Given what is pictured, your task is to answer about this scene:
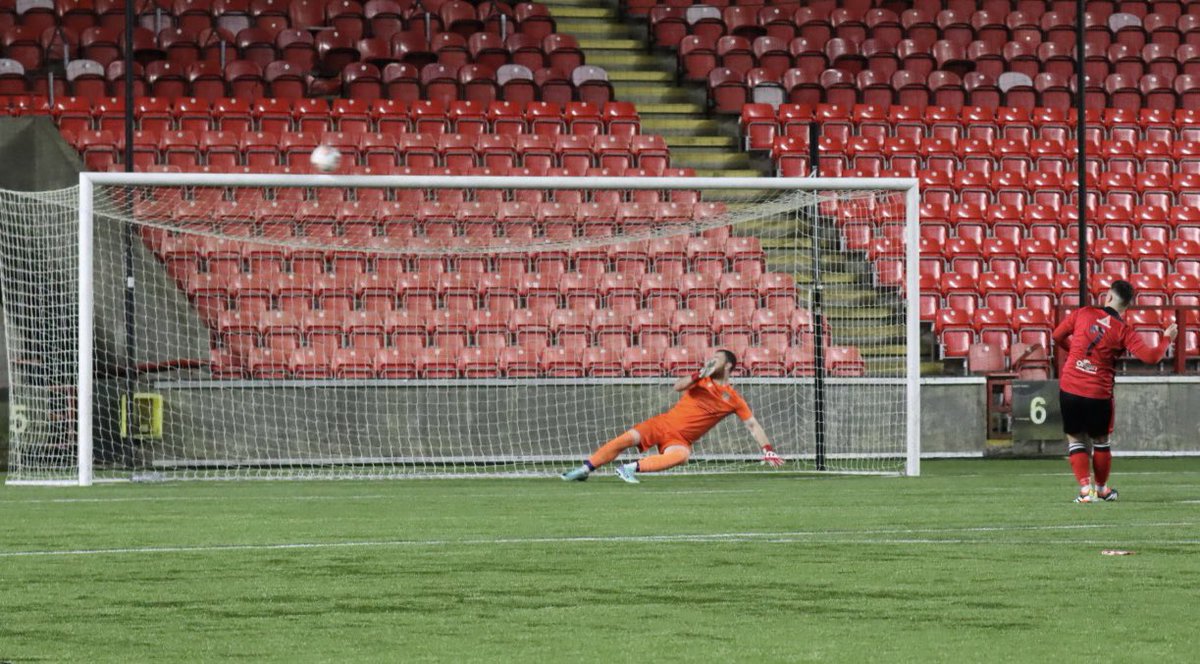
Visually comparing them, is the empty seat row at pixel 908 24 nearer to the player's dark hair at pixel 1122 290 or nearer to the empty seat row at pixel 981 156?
the empty seat row at pixel 981 156

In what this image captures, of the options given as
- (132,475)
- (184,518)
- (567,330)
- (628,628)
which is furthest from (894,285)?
(628,628)

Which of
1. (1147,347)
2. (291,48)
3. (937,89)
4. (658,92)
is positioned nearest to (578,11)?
(658,92)

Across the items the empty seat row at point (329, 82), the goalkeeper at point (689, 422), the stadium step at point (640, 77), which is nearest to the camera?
the goalkeeper at point (689, 422)

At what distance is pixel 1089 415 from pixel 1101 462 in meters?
0.32

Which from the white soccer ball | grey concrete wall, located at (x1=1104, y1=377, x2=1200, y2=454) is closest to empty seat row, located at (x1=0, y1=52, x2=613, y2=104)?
grey concrete wall, located at (x1=1104, y1=377, x2=1200, y2=454)

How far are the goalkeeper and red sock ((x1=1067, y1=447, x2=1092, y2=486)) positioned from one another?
295 cm

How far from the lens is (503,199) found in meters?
19.7

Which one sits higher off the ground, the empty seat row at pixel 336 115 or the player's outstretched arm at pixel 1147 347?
the empty seat row at pixel 336 115

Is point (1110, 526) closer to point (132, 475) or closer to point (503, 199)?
point (132, 475)

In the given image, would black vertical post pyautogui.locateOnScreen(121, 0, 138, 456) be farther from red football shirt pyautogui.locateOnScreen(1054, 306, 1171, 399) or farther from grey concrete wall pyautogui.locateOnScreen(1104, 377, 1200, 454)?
grey concrete wall pyautogui.locateOnScreen(1104, 377, 1200, 454)

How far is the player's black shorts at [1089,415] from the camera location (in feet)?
37.7

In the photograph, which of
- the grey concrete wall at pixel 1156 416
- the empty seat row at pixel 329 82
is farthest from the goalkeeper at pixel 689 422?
the empty seat row at pixel 329 82

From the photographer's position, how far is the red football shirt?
11438mm

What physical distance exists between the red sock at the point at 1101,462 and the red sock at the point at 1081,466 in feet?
0.21
